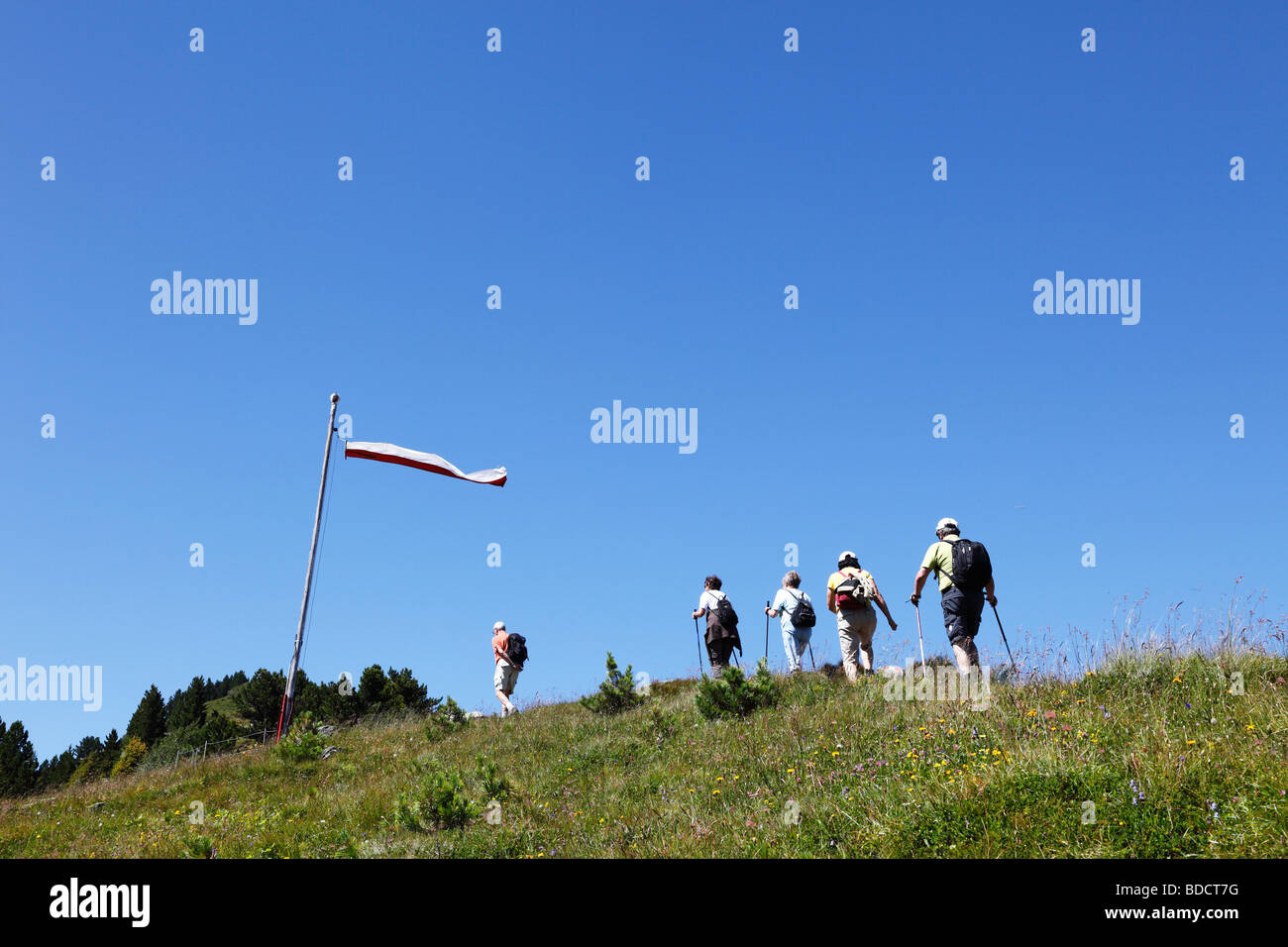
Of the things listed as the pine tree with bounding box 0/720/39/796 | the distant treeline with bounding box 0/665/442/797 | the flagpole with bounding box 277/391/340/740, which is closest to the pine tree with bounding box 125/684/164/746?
the distant treeline with bounding box 0/665/442/797

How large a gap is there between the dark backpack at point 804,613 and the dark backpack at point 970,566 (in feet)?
14.1

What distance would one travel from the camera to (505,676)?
18797 millimetres

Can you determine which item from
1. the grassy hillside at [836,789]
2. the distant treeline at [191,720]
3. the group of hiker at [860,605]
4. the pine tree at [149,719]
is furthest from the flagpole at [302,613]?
the pine tree at [149,719]

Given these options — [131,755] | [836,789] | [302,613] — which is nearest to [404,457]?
[302,613]

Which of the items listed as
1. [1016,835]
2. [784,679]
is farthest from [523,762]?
[1016,835]

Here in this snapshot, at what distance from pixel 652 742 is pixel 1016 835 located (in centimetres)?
668

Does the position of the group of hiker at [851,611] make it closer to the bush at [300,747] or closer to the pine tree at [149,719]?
the bush at [300,747]

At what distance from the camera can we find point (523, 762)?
12.3m

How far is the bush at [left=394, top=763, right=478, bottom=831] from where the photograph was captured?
341 inches

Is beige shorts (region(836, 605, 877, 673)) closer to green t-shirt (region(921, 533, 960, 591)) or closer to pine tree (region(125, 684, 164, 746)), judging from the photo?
green t-shirt (region(921, 533, 960, 591))

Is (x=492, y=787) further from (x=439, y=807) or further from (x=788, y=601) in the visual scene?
(x=788, y=601)

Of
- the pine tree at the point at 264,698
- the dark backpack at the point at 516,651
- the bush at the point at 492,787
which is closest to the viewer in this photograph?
the bush at the point at 492,787

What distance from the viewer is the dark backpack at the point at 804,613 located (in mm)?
14414

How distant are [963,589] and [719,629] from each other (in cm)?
568
